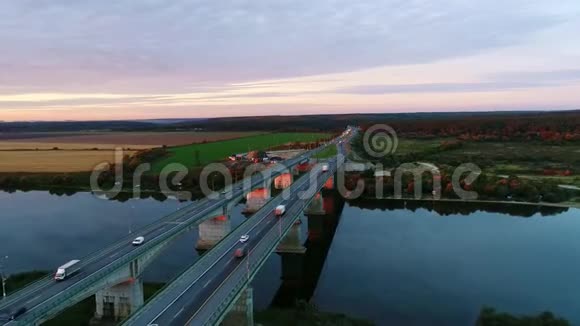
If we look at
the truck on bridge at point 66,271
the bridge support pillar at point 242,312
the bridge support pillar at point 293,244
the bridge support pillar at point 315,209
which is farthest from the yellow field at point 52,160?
the bridge support pillar at point 242,312

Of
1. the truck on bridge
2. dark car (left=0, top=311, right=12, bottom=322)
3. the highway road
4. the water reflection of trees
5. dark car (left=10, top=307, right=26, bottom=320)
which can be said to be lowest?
the water reflection of trees

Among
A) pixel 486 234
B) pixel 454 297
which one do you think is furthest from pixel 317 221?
pixel 454 297

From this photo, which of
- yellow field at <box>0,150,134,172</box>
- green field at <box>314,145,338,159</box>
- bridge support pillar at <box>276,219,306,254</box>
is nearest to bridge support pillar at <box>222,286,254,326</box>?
bridge support pillar at <box>276,219,306,254</box>

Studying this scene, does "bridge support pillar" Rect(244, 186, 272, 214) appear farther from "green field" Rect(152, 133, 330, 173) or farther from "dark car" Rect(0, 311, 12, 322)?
"dark car" Rect(0, 311, 12, 322)

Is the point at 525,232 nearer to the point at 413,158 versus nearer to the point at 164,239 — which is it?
the point at 164,239

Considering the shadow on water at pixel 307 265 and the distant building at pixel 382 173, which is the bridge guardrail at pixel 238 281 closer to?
the shadow on water at pixel 307 265

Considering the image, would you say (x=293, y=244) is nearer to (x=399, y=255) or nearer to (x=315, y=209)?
(x=399, y=255)
